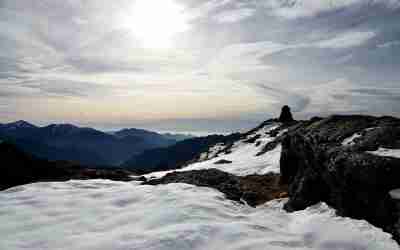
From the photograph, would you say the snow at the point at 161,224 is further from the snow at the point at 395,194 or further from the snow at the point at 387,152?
the snow at the point at 387,152

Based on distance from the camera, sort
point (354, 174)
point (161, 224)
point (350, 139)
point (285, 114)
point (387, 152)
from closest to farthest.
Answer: point (161, 224) < point (354, 174) < point (387, 152) < point (350, 139) < point (285, 114)

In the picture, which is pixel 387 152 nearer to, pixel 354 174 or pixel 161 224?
pixel 354 174

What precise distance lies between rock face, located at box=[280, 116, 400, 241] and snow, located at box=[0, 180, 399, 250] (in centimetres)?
60

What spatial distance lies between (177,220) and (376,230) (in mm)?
6817

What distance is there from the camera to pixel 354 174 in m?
12.2

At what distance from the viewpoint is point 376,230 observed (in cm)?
1050

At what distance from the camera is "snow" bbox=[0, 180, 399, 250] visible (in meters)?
9.75

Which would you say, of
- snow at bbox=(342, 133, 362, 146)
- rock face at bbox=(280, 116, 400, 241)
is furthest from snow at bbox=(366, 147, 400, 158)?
snow at bbox=(342, 133, 362, 146)

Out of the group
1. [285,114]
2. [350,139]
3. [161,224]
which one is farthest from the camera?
[285,114]

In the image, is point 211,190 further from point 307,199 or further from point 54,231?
point 54,231

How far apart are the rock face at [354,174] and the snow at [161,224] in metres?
0.60

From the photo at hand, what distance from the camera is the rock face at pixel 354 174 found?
11.1 metres

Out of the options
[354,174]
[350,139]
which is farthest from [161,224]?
[350,139]

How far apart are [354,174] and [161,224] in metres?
7.68
